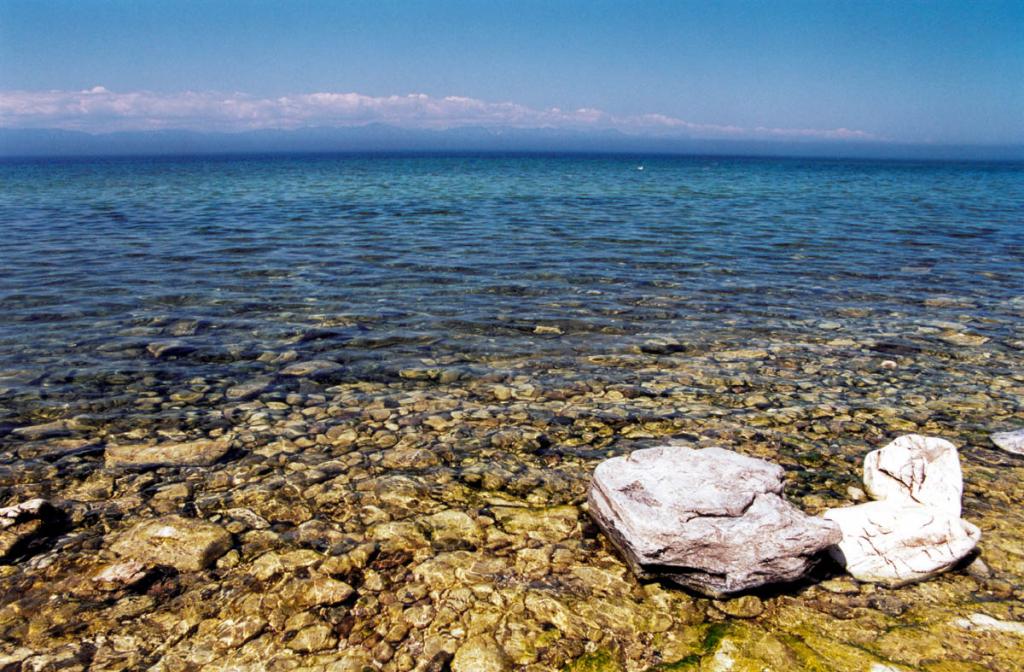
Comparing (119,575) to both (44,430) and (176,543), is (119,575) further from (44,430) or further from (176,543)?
(44,430)

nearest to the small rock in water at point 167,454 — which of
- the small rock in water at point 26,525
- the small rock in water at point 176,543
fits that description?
the small rock in water at point 26,525

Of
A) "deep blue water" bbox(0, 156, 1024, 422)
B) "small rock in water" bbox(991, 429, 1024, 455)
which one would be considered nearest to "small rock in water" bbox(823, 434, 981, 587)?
"small rock in water" bbox(991, 429, 1024, 455)

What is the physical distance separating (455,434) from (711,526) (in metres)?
3.70

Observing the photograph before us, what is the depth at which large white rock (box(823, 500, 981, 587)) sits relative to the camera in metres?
5.30

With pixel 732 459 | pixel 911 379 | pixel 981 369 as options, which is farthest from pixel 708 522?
pixel 981 369

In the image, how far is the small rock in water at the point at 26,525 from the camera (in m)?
5.51

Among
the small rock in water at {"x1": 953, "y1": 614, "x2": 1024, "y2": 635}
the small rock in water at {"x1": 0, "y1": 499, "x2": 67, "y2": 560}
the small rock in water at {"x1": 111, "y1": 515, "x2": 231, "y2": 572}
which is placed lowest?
the small rock in water at {"x1": 953, "y1": 614, "x2": 1024, "y2": 635}

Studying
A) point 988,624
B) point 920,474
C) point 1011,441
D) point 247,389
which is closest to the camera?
point 988,624

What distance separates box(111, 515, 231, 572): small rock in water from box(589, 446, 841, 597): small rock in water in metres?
3.50

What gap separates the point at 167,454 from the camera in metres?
7.31

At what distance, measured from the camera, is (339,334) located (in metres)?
11.6

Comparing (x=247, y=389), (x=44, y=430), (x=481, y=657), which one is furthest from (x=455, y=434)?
(x=44, y=430)

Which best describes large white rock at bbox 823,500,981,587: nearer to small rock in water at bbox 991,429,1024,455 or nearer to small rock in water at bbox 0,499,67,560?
small rock in water at bbox 991,429,1024,455

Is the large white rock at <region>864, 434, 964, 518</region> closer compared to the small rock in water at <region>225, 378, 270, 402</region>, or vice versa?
the large white rock at <region>864, 434, 964, 518</region>
